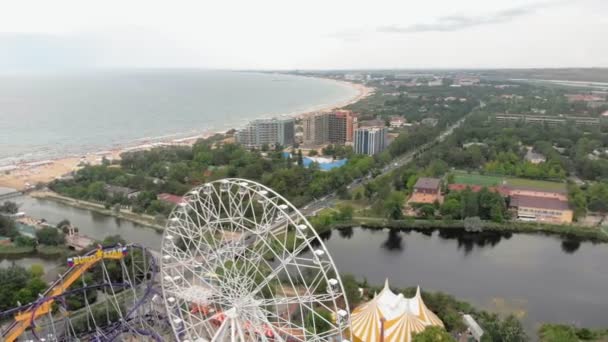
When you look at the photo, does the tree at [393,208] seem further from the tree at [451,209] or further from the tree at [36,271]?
the tree at [36,271]

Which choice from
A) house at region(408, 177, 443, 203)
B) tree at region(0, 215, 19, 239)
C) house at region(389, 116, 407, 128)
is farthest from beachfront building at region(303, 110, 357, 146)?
tree at region(0, 215, 19, 239)

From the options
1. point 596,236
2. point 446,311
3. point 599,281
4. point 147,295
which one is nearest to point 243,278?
point 147,295

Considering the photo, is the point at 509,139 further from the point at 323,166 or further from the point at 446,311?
the point at 446,311

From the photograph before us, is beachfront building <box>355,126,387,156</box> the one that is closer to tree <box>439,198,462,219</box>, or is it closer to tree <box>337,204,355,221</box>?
tree <box>439,198,462,219</box>

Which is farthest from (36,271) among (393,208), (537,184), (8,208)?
(537,184)

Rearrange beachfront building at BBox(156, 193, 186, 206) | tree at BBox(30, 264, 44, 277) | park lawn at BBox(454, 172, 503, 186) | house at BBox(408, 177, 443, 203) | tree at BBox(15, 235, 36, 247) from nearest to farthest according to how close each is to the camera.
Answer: tree at BBox(30, 264, 44, 277)
tree at BBox(15, 235, 36, 247)
beachfront building at BBox(156, 193, 186, 206)
house at BBox(408, 177, 443, 203)
park lawn at BBox(454, 172, 503, 186)

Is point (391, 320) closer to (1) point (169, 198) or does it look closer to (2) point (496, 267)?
(2) point (496, 267)
